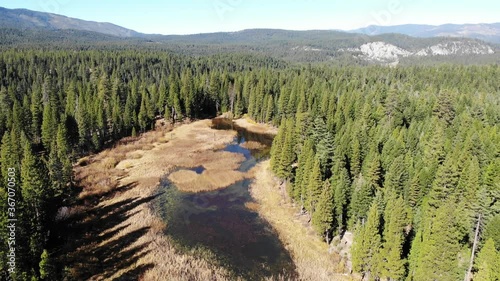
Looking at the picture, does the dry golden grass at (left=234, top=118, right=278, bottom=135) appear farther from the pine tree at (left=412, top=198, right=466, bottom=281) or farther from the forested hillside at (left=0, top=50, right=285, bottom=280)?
the pine tree at (left=412, top=198, right=466, bottom=281)

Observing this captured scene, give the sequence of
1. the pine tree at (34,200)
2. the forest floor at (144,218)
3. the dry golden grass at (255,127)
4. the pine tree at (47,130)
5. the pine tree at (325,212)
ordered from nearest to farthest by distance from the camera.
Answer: the pine tree at (34,200), the forest floor at (144,218), the pine tree at (325,212), the pine tree at (47,130), the dry golden grass at (255,127)

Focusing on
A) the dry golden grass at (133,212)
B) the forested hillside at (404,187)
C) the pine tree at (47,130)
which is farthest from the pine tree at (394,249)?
the pine tree at (47,130)

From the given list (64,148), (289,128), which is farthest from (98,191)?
(289,128)

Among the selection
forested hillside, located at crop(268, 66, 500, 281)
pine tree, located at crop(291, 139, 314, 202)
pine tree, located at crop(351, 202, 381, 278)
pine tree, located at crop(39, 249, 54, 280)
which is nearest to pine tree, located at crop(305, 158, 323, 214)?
forested hillside, located at crop(268, 66, 500, 281)

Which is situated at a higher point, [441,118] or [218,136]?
[441,118]

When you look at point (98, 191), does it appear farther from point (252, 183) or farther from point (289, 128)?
point (289, 128)

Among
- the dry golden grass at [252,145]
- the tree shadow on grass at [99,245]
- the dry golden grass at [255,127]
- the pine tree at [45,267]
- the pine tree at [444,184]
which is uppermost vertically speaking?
the pine tree at [444,184]

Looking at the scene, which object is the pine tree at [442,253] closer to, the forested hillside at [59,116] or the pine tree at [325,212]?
the pine tree at [325,212]
